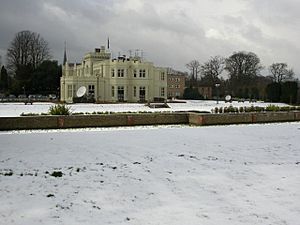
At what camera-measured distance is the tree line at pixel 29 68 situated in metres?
58.4

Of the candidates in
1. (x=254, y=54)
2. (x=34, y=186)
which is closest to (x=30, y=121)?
(x=34, y=186)

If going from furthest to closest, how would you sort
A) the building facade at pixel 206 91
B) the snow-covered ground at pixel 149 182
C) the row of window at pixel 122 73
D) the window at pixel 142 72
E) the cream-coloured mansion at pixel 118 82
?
1. the building facade at pixel 206 91
2. the window at pixel 142 72
3. the row of window at pixel 122 73
4. the cream-coloured mansion at pixel 118 82
5. the snow-covered ground at pixel 149 182

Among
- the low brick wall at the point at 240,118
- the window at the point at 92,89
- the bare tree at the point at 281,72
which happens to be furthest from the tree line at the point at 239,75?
the low brick wall at the point at 240,118

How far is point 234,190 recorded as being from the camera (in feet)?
22.2

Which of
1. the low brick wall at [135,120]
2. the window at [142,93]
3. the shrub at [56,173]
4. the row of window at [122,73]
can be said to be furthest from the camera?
the window at [142,93]

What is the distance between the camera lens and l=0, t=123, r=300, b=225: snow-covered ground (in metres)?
5.42

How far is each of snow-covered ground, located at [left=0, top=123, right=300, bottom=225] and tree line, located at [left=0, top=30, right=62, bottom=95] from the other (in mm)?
48318

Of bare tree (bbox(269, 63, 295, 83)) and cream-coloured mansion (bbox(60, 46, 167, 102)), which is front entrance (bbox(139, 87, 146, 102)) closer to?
cream-coloured mansion (bbox(60, 46, 167, 102))

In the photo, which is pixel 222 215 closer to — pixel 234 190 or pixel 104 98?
pixel 234 190


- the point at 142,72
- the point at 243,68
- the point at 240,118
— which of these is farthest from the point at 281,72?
the point at 240,118

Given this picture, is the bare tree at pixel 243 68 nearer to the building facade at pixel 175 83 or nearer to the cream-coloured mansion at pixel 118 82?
the building facade at pixel 175 83

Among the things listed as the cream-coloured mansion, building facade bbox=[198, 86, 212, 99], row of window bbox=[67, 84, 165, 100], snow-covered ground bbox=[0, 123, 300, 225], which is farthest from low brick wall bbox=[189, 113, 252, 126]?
building facade bbox=[198, 86, 212, 99]

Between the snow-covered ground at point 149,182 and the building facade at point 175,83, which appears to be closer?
the snow-covered ground at point 149,182

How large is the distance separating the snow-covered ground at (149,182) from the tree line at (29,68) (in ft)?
159
